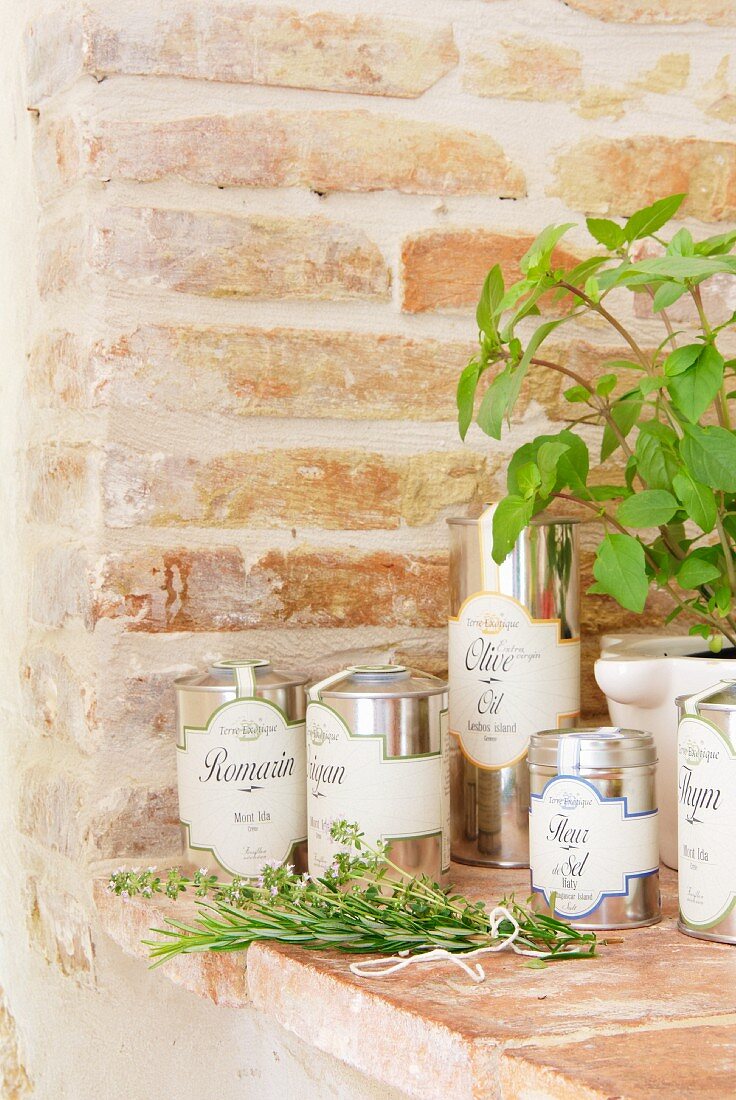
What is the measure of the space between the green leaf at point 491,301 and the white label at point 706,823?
0.97 ft

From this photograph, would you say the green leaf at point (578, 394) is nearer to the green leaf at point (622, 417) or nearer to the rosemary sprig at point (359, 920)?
the green leaf at point (622, 417)

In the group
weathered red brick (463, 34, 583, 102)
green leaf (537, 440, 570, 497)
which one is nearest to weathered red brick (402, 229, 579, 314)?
weathered red brick (463, 34, 583, 102)

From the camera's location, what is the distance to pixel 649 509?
810 mm

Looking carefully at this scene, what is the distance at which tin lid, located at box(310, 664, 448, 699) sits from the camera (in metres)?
0.80

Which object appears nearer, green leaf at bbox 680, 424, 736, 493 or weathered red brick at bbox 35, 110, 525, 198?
green leaf at bbox 680, 424, 736, 493

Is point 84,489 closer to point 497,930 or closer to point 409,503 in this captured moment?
point 409,503

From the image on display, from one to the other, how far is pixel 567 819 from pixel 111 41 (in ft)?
2.10

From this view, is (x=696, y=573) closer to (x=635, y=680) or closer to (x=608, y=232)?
(x=635, y=680)

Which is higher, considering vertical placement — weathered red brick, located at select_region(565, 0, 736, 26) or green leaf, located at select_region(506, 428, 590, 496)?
weathered red brick, located at select_region(565, 0, 736, 26)

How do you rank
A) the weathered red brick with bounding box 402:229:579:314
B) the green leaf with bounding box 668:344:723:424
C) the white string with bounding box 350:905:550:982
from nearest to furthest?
1. the white string with bounding box 350:905:550:982
2. the green leaf with bounding box 668:344:723:424
3. the weathered red brick with bounding box 402:229:579:314

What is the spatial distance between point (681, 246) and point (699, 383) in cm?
10

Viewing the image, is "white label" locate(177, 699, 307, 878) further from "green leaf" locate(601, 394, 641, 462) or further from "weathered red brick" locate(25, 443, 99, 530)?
"green leaf" locate(601, 394, 641, 462)

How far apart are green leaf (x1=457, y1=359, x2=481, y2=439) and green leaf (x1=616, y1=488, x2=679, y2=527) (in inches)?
4.8

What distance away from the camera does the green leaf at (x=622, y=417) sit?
0.91 metres
